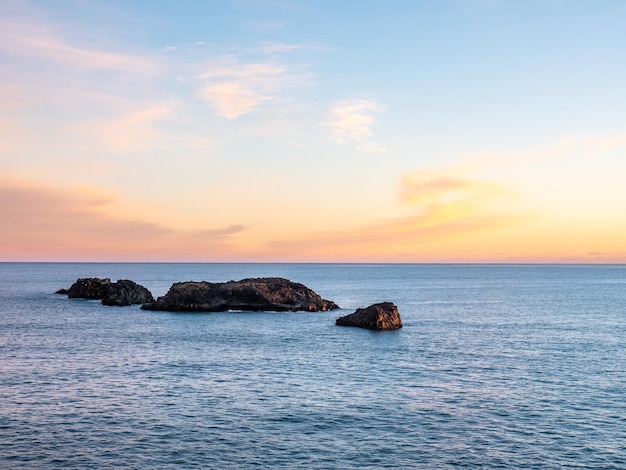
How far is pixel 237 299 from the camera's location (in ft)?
428

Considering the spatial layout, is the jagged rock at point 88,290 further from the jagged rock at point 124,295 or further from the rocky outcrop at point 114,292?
the jagged rock at point 124,295

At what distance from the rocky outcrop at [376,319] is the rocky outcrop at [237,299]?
27046 mm

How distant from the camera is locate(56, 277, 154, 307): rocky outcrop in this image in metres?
141

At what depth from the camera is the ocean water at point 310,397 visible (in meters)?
38.1

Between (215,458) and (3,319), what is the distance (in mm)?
90796

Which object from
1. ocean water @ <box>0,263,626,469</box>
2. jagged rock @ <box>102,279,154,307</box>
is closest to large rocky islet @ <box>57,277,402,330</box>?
jagged rock @ <box>102,279,154,307</box>

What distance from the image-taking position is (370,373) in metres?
62.4

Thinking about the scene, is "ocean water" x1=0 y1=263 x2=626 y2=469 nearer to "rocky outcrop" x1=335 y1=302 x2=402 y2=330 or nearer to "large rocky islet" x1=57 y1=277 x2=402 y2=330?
"rocky outcrop" x1=335 y1=302 x2=402 y2=330

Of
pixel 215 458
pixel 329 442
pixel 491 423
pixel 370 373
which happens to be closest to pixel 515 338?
pixel 370 373

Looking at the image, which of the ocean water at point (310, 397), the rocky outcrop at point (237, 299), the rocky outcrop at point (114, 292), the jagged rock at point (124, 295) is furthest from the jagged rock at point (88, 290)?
the ocean water at point (310, 397)

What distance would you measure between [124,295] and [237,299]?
3111 centimetres

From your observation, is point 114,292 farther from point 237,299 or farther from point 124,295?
point 237,299

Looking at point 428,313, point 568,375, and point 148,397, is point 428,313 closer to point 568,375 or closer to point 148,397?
point 568,375

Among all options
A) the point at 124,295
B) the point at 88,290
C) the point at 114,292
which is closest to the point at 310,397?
the point at 124,295
